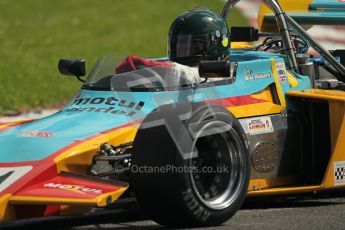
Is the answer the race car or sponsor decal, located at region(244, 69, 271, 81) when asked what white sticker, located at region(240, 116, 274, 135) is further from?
sponsor decal, located at region(244, 69, 271, 81)

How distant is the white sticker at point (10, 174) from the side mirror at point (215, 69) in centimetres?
142

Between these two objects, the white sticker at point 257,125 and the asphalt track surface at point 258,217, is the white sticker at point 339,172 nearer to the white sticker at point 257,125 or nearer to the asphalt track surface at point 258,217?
the asphalt track surface at point 258,217

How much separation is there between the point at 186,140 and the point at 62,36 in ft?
60.2

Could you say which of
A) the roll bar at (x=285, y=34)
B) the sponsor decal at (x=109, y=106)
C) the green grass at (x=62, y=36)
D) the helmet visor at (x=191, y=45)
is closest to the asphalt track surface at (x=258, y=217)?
the sponsor decal at (x=109, y=106)

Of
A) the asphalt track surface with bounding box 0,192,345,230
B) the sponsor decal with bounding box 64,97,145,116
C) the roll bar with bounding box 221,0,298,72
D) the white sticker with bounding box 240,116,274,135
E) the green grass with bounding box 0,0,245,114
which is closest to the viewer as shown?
the asphalt track surface with bounding box 0,192,345,230

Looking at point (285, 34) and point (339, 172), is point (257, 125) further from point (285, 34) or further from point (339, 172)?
point (285, 34)

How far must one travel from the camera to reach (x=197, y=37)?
24.6 ft

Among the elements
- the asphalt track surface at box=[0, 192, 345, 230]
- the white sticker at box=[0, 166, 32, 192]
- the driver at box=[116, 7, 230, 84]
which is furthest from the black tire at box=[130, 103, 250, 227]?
the driver at box=[116, 7, 230, 84]

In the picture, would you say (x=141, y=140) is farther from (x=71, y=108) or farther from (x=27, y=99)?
(x=27, y=99)

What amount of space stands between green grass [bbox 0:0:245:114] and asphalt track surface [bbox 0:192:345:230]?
246 inches

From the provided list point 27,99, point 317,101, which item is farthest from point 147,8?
point 317,101

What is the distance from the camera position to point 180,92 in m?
7.01

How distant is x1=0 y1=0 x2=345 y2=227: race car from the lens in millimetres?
5953

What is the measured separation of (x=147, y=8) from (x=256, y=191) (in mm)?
23726
